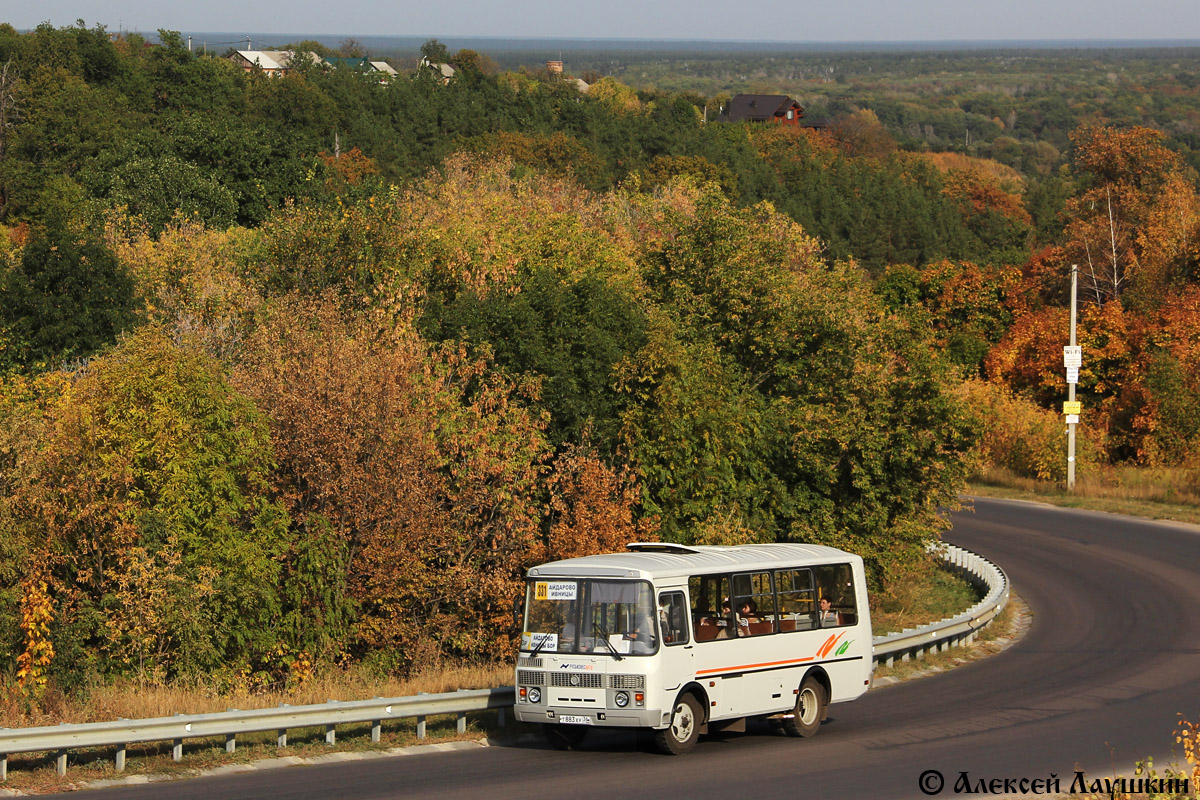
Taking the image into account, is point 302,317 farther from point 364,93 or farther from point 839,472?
point 364,93

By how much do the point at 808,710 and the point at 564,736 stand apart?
3713 millimetres

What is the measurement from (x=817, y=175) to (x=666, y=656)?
381ft

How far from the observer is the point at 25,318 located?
33031 mm

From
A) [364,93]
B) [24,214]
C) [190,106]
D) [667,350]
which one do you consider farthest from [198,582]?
[364,93]

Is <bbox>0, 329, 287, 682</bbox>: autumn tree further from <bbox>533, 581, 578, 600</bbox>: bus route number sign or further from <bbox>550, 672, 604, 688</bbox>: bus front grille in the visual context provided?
<bbox>550, 672, 604, 688</bbox>: bus front grille

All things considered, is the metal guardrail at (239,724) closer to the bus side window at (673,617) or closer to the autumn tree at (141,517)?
the bus side window at (673,617)

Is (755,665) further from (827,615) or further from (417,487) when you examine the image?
(417,487)

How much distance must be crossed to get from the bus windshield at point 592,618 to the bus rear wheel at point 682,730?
106 centimetres

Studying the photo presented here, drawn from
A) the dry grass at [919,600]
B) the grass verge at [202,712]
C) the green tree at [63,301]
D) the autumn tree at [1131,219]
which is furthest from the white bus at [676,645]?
the autumn tree at [1131,219]

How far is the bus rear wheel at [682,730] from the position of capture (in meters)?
17.6

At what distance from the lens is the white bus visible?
57.0 feet

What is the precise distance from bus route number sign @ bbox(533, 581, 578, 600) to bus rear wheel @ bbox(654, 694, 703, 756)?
193 centimetres

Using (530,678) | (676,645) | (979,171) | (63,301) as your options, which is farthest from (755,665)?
(979,171)

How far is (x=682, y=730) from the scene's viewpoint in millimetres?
17828
